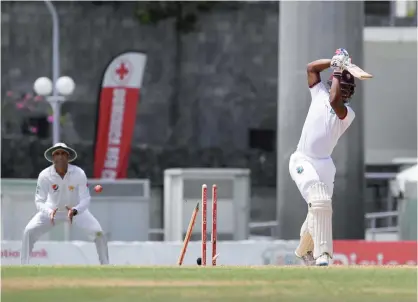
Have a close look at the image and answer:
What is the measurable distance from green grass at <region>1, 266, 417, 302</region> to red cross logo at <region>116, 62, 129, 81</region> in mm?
23039

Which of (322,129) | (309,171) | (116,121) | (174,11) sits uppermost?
(174,11)

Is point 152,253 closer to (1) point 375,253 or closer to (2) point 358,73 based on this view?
(1) point 375,253

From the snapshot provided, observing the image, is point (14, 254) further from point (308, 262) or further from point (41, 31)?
point (41, 31)

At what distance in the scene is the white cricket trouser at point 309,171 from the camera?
13.9 meters

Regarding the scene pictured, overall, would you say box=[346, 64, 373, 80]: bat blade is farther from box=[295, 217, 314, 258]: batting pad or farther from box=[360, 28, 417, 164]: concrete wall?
box=[360, 28, 417, 164]: concrete wall

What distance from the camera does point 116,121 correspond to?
33.4 meters

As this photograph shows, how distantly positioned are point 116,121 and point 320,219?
19.9 meters

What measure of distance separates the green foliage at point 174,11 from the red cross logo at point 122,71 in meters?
5.57

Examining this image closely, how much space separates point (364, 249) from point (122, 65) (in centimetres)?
1448

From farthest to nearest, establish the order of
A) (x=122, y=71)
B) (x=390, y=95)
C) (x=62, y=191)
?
1. (x=390, y=95)
2. (x=122, y=71)
3. (x=62, y=191)

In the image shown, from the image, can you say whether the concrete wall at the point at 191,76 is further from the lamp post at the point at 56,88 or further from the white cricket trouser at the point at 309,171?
the white cricket trouser at the point at 309,171

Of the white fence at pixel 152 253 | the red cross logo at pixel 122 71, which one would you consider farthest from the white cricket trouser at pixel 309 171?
the red cross logo at pixel 122 71

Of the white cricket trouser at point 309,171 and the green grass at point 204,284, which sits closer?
the green grass at point 204,284

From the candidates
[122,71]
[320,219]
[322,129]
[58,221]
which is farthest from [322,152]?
[122,71]
